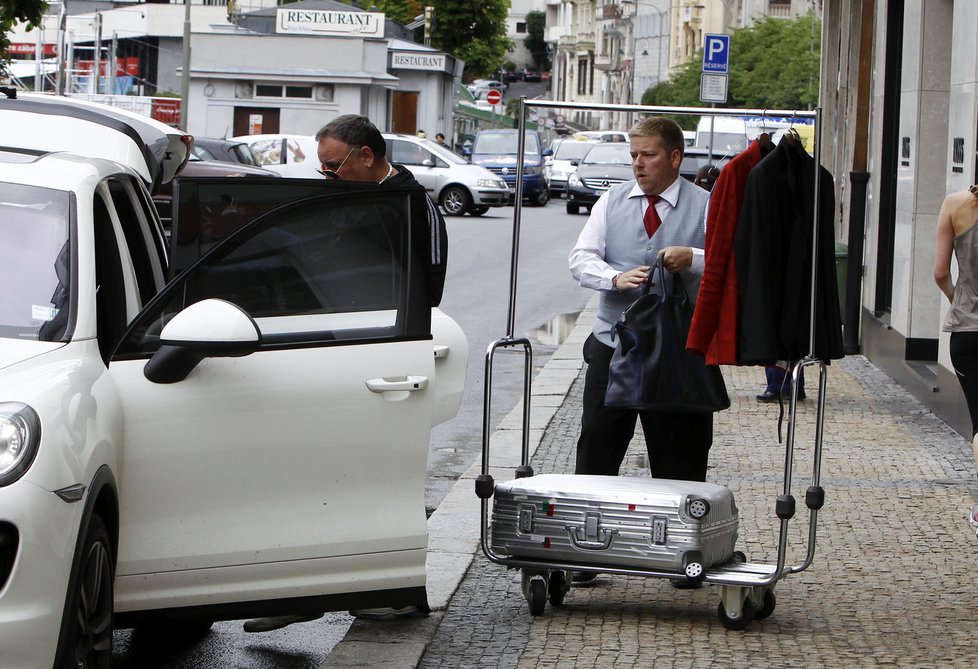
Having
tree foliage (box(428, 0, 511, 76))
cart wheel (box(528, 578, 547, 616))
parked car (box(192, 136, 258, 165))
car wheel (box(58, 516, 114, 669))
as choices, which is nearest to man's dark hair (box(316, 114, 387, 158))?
cart wheel (box(528, 578, 547, 616))

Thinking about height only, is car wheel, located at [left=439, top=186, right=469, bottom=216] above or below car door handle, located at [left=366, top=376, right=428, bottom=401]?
above

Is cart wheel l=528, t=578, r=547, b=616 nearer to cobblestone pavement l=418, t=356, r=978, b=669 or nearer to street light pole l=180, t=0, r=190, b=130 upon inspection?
cobblestone pavement l=418, t=356, r=978, b=669

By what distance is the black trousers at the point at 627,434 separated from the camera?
6.02 meters

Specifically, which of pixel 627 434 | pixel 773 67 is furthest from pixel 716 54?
pixel 773 67

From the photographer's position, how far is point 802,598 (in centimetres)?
611

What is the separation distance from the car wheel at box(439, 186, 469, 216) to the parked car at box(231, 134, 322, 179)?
4.74 metres

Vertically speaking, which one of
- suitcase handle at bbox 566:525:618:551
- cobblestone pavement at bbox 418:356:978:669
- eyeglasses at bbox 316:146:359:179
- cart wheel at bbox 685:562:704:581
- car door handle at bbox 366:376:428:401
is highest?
eyeglasses at bbox 316:146:359:179

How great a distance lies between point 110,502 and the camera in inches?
173

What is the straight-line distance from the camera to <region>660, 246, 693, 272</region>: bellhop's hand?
5.68m

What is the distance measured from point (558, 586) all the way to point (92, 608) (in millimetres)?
2034

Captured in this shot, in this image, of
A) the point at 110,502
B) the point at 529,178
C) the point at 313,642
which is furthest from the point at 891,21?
the point at 529,178

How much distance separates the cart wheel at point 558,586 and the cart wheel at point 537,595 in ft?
0.37

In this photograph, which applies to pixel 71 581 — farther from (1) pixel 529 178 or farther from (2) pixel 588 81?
(2) pixel 588 81

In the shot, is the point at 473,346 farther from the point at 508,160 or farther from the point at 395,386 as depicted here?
the point at 508,160
